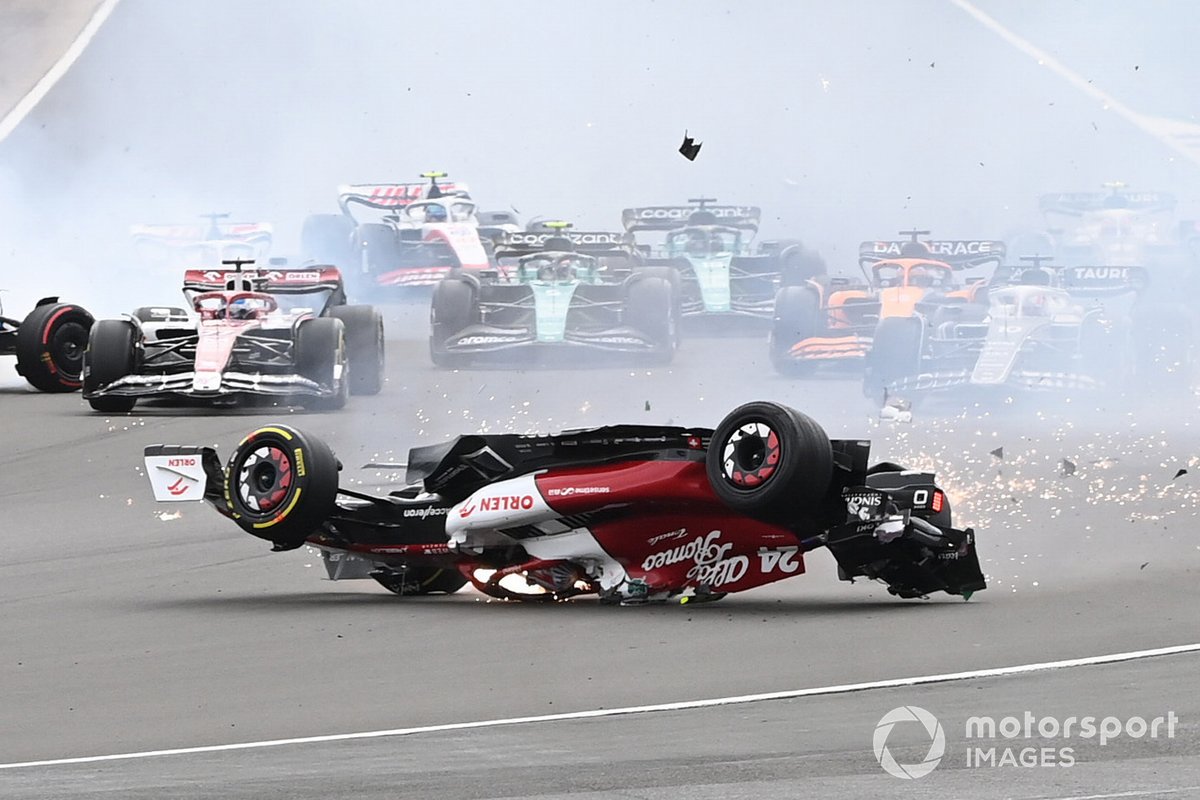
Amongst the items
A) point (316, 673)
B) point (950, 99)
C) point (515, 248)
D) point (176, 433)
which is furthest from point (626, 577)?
point (950, 99)

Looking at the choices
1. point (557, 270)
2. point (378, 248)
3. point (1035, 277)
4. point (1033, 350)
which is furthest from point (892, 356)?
point (378, 248)

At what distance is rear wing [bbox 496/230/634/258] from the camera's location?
955 inches

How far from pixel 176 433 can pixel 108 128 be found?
24546mm

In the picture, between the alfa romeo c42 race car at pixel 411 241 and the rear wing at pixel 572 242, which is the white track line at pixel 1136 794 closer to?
the rear wing at pixel 572 242

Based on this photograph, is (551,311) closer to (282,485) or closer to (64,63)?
(282,485)

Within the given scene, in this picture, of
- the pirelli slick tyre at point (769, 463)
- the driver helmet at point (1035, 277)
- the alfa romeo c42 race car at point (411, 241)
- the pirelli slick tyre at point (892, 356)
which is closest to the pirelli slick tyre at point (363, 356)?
the pirelli slick tyre at point (892, 356)

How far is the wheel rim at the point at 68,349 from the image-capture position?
22781 millimetres

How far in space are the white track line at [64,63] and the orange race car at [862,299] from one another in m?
23.9

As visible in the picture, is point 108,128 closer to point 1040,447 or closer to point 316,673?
point 1040,447

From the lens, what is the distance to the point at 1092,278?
2114cm

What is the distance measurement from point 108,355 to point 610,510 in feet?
36.2

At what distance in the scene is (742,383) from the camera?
21.4 meters

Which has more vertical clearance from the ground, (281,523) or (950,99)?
(950,99)

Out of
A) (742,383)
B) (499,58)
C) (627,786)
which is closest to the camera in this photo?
(627,786)
